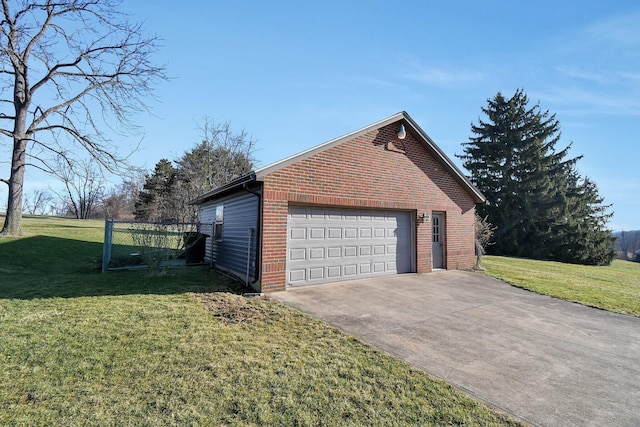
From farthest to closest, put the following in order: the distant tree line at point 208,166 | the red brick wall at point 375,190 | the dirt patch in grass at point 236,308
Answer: the distant tree line at point 208,166
the red brick wall at point 375,190
the dirt patch in grass at point 236,308

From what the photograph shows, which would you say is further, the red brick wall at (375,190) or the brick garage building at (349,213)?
the brick garage building at (349,213)

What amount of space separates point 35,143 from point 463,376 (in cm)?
1995

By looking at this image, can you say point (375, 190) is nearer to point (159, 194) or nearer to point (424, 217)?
point (424, 217)

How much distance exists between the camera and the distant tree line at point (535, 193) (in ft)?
90.3

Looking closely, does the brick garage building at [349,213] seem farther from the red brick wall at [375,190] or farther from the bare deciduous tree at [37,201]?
the bare deciduous tree at [37,201]

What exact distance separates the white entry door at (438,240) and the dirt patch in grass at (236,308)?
7.21m

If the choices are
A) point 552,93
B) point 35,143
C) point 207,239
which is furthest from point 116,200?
point 552,93

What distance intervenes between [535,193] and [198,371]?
32.8m

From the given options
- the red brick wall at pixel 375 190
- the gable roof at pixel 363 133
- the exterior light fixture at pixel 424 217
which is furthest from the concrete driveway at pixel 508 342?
the gable roof at pixel 363 133

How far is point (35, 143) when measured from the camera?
14.8 metres

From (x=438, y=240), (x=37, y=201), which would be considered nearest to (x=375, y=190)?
(x=438, y=240)

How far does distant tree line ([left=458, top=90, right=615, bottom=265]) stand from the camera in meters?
27.5

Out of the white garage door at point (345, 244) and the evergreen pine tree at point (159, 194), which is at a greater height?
the evergreen pine tree at point (159, 194)

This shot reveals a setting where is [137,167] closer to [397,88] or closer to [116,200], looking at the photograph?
[397,88]
